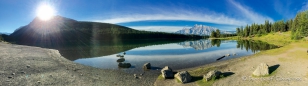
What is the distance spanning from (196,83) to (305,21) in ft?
365

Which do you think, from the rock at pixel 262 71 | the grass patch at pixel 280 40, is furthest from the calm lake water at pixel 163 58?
the grass patch at pixel 280 40

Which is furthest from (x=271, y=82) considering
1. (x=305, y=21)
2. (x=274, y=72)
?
(x=305, y=21)

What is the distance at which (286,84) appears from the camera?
2066 centimetres

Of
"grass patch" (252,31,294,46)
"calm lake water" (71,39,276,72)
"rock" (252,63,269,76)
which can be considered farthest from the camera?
"grass patch" (252,31,294,46)

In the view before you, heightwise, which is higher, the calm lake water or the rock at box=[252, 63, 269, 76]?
the rock at box=[252, 63, 269, 76]

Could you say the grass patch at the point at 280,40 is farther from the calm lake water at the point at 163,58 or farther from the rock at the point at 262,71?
the rock at the point at 262,71

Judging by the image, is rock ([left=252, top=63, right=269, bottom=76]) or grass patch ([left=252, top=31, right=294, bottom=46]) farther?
grass patch ([left=252, top=31, right=294, bottom=46])

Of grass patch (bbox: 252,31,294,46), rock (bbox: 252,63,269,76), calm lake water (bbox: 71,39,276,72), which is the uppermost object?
grass patch (bbox: 252,31,294,46)

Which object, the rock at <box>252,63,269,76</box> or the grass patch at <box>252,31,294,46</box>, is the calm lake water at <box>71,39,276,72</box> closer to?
the rock at <box>252,63,269,76</box>

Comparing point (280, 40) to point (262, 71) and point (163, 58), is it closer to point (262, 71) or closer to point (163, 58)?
point (163, 58)

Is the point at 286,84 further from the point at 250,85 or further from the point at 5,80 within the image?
the point at 5,80

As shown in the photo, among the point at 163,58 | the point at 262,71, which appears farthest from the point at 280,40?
the point at 262,71

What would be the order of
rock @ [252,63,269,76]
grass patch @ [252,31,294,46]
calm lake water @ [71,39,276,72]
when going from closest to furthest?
rock @ [252,63,269,76] < calm lake water @ [71,39,276,72] < grass patch @ [252,31,294,46]

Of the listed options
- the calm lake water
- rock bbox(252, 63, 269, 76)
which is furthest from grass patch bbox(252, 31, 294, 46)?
rock bbox(252, 63, 269, 76)
